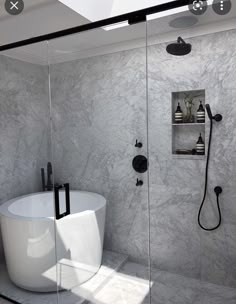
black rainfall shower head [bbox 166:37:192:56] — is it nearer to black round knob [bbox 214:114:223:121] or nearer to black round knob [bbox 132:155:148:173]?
black round knob [bbox 214:114:223:121]

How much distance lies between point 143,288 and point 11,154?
199cm

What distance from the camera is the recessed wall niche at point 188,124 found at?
7.55ft

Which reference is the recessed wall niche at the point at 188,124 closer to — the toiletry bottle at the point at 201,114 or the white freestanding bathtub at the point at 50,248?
the toiletry bottle at the point at 201,114

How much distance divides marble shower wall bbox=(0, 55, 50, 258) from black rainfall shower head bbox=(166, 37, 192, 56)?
1.42m

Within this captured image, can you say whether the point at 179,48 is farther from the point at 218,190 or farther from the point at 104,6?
the point at 218,190

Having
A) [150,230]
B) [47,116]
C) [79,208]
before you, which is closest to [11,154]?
[47,116]

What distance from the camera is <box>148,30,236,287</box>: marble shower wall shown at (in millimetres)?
2182

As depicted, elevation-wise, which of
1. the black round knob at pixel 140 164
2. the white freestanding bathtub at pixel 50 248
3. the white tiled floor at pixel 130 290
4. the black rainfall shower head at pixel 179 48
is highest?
the black rainfall shower head at pixel 179 48

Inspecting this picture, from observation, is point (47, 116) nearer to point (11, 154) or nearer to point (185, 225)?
point (11, 154)

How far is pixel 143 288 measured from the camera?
89.7 inches

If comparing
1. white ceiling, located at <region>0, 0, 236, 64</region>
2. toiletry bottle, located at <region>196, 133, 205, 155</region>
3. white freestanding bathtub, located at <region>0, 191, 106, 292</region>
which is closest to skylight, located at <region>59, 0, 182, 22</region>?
white ceiling, located at <region>0, 0, 236, 64</region>

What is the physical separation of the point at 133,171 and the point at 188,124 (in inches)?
27.4

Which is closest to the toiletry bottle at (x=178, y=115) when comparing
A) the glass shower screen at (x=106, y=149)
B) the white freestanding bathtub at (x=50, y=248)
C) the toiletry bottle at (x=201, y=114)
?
the toiletry bottle at (x=201, y=114)

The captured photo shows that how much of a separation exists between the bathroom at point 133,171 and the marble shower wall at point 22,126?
60 millimetres
